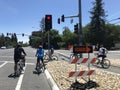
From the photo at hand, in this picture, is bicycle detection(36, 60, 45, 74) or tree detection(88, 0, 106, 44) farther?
tree detection(88, 0, 106, 44)

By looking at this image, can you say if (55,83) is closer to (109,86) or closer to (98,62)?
(109,86)

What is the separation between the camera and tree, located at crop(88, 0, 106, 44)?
100 metres

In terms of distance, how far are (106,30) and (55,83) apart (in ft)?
292

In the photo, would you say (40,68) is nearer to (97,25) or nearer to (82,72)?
(82,72)

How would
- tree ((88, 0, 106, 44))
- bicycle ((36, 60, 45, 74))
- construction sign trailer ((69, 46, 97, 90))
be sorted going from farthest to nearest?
tree ((88, 0, 106, 44)) < bicycle ((36, 60, 45, 74)) < construction sign trailer ((69, 46, 97, 90))

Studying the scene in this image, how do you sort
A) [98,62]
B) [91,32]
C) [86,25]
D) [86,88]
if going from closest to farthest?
[86,88]
[98,62]
[91,32]
[86,25]

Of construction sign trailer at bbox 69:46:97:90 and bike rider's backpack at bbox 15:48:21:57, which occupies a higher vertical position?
bike rider's backpack at bbox 15:48:21:57

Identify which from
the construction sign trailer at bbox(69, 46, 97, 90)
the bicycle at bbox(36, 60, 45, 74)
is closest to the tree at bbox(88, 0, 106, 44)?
the bicycle at bbox(36, 60, 45, 74)

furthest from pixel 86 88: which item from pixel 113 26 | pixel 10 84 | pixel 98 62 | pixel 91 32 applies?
pixel 113 26

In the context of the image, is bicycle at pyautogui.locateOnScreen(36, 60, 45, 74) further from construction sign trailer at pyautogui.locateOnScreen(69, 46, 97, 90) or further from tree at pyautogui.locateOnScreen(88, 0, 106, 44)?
tree at pyautogui.locateOnScreen(88, 0, 106, 44)

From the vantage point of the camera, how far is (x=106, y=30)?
103188 millimetres

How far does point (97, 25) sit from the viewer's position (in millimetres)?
102500

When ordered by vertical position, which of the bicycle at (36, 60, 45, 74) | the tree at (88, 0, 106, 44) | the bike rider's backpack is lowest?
the bicycle at (36, 60, 45, 74)

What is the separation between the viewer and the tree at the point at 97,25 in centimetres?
10012
